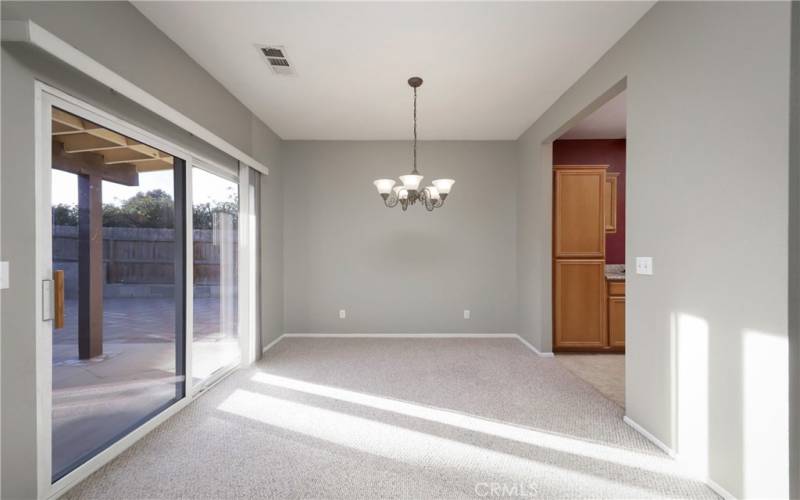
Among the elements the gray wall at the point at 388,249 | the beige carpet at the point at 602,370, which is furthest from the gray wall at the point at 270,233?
the beige carpet at the point at 602,370

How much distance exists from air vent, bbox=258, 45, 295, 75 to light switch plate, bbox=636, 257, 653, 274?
3.02 meters

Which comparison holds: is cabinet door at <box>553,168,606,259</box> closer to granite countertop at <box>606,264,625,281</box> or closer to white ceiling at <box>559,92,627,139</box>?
granite countertop at <box>606,264,625,281</box>

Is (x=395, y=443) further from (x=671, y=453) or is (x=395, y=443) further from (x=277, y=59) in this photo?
(x=277, y=59)

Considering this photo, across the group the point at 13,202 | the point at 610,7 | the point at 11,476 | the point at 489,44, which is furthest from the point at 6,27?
the point at 610,7

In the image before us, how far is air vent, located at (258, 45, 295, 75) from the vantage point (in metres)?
2.55

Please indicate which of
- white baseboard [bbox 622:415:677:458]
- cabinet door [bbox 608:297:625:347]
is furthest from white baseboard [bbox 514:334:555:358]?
white baseboard [bbox 622:415:677:458]

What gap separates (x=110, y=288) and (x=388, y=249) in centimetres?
316

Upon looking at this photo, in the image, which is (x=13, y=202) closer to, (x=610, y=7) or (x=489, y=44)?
(x=489, y=44)

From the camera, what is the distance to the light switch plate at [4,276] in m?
1.46

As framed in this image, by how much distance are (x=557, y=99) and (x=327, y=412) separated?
3.70 m

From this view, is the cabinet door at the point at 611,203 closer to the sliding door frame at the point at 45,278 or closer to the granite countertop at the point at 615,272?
the granite countertop at the point at 615,272

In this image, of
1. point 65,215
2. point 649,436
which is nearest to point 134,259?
point 65,215

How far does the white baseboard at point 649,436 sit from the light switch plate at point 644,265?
1068mm

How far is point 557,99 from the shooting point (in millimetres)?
3473
